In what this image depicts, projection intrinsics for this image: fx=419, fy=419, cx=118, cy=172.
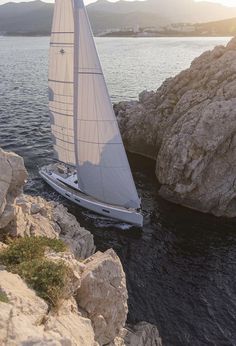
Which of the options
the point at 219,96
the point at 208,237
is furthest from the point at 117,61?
the point at 208,237

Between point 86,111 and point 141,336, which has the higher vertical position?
point 86,111

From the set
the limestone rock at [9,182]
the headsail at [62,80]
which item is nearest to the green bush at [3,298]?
the limestone rock at [9,182]

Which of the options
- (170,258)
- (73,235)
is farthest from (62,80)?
(73,235)

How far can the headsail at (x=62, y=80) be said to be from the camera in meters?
42.1

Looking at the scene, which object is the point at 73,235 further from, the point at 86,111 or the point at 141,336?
the point at 86,111

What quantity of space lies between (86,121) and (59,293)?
29632 millimetres

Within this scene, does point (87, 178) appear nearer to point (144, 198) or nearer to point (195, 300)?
point (144, 198)

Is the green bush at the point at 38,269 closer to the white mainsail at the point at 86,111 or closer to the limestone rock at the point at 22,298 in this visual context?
the limestone rock at the point at 22,298

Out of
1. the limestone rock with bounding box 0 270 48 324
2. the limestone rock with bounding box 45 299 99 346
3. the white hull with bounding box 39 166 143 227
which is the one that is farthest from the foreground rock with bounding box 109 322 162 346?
the white hull with bounding box 39 166 143 227

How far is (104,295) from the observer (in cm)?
1756

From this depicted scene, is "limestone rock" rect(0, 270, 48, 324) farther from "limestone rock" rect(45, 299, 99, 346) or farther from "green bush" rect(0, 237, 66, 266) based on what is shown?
"green bush" rect(0, 237, 66, 266)

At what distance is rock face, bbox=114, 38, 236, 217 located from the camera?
4516cm

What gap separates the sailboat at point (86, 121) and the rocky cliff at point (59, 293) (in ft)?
55.8

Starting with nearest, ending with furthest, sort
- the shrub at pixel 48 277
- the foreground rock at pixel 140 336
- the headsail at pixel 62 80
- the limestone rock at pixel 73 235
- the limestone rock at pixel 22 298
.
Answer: the limestone rock at pixel 22 298
the shrub at pixel 48 277
the foreground rock at pixel 140 336
the limestone rock at pixel 73 235
the headsail at pixel 62 80
